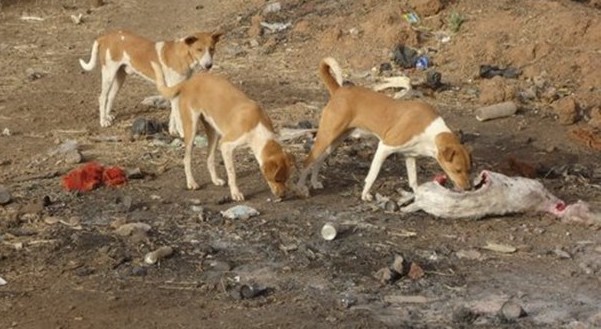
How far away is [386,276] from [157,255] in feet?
5.53

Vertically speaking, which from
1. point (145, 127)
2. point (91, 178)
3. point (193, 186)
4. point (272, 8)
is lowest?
point (272, 8)

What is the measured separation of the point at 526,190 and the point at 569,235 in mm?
521

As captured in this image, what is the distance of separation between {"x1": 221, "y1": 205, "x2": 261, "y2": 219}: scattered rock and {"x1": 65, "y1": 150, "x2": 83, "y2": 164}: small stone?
2.37 meters

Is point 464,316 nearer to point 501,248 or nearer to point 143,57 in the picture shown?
point 501,248

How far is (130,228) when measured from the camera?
8438mm

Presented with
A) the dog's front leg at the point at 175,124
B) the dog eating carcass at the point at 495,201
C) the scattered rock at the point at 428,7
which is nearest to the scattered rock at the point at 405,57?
the scattered rock at the point at 428,7

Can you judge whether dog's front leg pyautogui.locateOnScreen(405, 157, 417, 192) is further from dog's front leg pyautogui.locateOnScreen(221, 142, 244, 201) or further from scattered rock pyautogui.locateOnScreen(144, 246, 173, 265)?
scattered rock pyautogui.locateOnScreen(144, 246, 173, 265)

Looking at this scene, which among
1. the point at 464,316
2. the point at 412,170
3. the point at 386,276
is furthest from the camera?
the point at 412,170

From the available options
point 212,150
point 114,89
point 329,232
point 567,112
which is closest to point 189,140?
point 212,150

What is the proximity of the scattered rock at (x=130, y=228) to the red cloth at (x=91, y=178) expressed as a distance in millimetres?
1165

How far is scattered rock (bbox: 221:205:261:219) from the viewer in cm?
888

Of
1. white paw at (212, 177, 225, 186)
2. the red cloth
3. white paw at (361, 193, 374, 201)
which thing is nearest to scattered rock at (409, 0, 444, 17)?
white paw at (212, 177, 225, 186)

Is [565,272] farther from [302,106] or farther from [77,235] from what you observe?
[302,106]

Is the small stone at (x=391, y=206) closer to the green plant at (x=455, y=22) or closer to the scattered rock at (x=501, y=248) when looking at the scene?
the scattered rock at (x=501, y=248)
